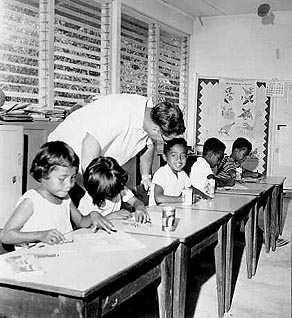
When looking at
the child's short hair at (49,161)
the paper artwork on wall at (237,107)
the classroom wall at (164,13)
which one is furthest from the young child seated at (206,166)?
the paper artwork on wall at (237,107)

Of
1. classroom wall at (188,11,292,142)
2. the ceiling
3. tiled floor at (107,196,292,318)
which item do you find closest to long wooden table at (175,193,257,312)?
tiled floor at (107,196,292,318)

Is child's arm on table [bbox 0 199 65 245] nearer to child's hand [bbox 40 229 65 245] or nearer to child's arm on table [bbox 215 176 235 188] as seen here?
child's hand [bbox 40 229 65 245]

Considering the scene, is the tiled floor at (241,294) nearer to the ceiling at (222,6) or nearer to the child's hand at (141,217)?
the child's hand at (141,217)

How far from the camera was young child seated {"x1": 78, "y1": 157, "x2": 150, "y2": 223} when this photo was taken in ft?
9.41

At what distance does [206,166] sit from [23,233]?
2.33 meters

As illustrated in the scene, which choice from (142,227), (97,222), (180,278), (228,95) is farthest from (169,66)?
(180,278)

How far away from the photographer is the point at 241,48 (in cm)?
817

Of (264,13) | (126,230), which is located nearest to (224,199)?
(126,230)

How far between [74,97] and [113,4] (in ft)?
4.07

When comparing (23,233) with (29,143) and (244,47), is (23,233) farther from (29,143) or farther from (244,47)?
(244,47)

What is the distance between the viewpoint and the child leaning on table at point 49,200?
94.8 inches

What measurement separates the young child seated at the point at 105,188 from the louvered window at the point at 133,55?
3.70 metres

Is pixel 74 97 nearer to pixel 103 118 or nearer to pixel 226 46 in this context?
pixel 103 118

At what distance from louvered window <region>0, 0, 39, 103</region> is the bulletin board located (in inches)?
150
